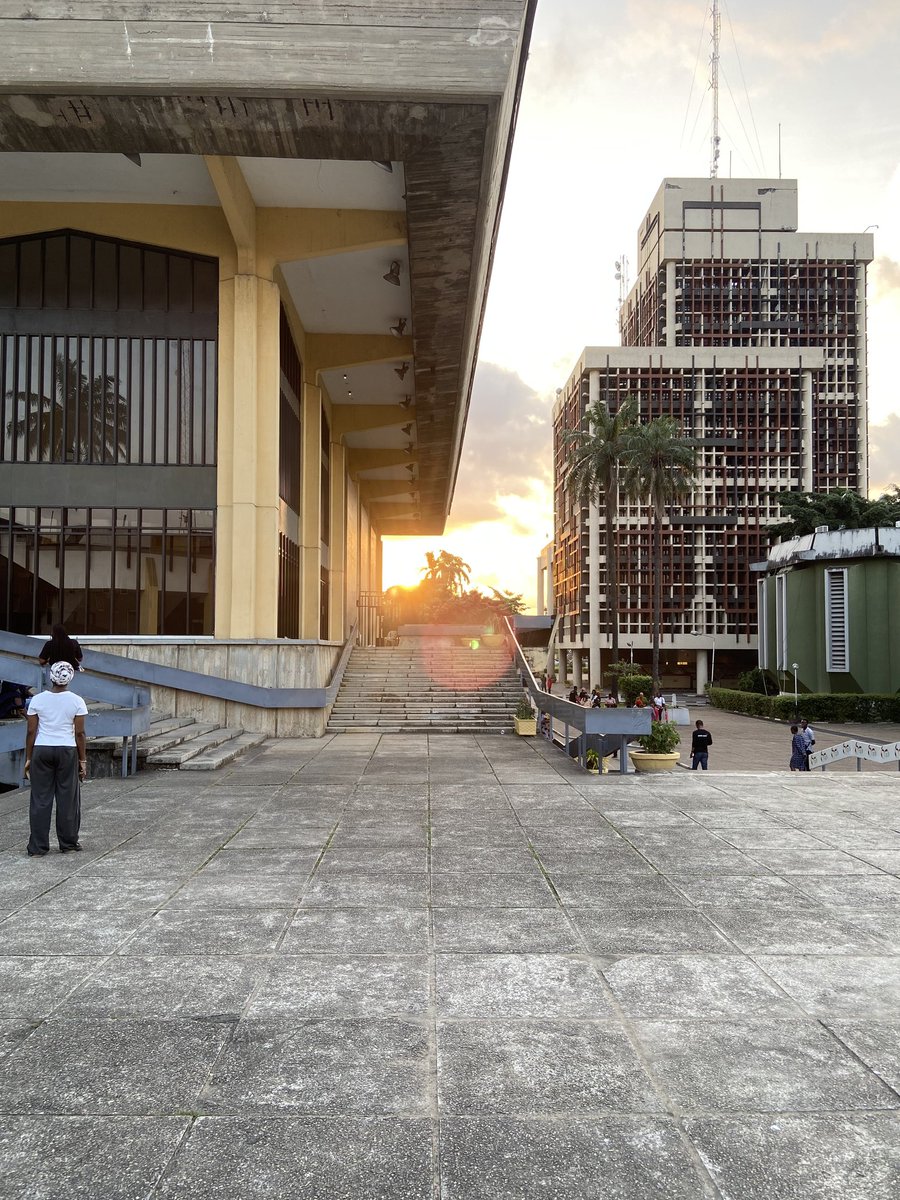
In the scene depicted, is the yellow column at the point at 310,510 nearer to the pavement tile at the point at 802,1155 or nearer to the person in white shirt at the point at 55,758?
the person in white shirt at the point at 55,758

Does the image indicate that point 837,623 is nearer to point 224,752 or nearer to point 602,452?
point 602,452

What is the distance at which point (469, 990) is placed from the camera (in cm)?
466

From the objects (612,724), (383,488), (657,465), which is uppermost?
(657,465)

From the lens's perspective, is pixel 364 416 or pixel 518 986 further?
pixel 364 416

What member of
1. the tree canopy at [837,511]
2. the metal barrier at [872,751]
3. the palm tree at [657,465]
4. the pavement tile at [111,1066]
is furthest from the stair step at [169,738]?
the tree canopy at [837,511]

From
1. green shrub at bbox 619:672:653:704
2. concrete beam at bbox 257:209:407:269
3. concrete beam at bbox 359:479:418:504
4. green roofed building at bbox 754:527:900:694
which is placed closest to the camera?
concrete beam at bbox 257:209:407:269

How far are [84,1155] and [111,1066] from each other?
68 cm

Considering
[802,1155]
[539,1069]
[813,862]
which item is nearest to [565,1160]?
[539,1069]

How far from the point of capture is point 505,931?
568cm

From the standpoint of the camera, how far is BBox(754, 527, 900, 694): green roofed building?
48531 millimetres

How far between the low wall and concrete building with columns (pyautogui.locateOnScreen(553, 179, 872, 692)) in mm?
69750

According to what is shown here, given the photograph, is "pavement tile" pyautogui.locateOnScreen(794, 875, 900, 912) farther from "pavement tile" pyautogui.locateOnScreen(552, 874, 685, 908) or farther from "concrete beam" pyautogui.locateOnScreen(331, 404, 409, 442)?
"concrete beam" pyautogui.locateOnScreen(331, 404, 409, 442)

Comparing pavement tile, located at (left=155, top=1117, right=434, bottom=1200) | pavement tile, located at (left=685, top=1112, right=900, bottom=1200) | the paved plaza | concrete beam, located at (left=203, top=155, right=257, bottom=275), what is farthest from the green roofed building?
pavement tile, located at (left=155, top=1117, right=434, bottom=1200)

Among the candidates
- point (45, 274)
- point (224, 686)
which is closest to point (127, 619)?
point (224, 686)
